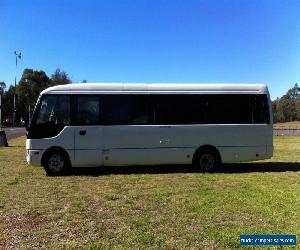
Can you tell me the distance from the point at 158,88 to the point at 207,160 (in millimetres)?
2655

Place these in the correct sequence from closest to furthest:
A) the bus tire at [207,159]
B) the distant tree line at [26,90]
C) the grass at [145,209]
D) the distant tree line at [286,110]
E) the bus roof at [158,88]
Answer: the grass at [145,209] < the bus roof at [158,88] < the bus tire at [207,159] < the distant tree line at [26,90] < the distant tree line at [286,110]

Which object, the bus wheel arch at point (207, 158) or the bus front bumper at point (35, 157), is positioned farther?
the bus wheel arch at point (207, 158)

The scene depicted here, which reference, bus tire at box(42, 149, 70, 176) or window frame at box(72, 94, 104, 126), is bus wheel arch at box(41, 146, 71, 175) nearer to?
bus tire at box(42, 149, 70, 176)

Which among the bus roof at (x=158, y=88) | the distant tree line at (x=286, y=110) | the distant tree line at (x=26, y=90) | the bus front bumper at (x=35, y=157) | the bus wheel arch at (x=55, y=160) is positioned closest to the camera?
the bus front bumper at (x=35, y=157)

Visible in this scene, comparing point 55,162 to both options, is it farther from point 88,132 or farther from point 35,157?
point 88,132

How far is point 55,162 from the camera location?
597 inches

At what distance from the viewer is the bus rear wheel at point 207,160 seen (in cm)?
1593

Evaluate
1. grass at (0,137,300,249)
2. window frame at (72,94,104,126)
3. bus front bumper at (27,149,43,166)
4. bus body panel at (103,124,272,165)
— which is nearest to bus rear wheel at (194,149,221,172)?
bus body panel at (103,124,272,165)

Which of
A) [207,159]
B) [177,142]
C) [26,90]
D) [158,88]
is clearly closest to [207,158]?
[207,159]

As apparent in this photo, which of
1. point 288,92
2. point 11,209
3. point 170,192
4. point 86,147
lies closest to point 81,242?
point 11,209

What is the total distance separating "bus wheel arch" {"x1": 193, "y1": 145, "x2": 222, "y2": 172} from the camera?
15945 mm

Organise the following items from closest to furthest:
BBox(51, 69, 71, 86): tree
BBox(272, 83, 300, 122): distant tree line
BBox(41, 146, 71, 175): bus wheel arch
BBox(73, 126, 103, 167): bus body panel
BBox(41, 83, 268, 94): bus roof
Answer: BBox(41, 146, 71, 175): bus wheel arch → BBox(73, 126, 103, 167): bus body panel → BBox(41, 83, 268, 94): bus roof → BBox(51, 69, 71, 86): tree → BBox(272, 83, 300, 122): distant tree line

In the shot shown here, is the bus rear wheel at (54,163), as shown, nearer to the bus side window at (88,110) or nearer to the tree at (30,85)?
the bus side window at (88,110)

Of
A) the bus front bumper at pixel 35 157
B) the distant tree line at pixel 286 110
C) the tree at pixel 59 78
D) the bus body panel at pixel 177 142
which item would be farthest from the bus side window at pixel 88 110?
the distant tree line at pixel 286 110
